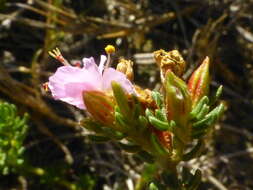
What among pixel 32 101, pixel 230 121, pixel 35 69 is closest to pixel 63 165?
pixel 32 101

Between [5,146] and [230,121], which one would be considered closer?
[5,146]

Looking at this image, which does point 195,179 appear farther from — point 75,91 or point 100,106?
point 75,91

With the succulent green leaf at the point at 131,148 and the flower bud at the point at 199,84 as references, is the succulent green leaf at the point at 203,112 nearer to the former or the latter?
the flower bud at the point at 199,84

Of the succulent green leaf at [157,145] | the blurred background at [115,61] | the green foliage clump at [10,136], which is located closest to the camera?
the succulent green leaf at [157,145]

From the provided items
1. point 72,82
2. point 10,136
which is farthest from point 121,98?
point 10,136

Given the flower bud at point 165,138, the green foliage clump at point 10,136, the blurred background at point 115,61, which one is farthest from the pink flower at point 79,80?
the blurred background at point 115,61

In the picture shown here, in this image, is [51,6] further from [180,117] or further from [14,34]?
[180,117]

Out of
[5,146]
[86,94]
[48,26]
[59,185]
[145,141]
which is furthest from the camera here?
[48,26]
